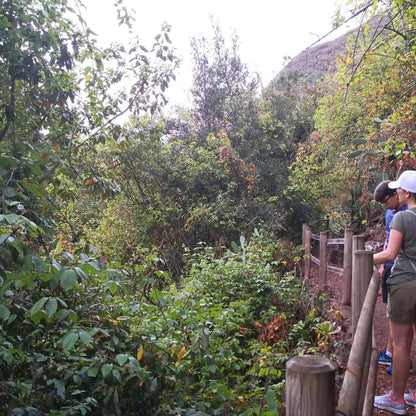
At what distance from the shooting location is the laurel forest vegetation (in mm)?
2328

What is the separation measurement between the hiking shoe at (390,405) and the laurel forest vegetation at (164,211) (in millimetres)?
685

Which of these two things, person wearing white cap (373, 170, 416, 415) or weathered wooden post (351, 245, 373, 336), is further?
person wearing white cap (373, 170, 416, 415)

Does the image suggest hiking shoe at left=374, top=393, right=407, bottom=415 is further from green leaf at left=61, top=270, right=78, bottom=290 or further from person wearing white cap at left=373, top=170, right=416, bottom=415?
green leaf at left=61, top=270, right=78, bottom=290

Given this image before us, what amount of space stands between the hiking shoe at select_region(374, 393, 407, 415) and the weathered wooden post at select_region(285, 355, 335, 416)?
227cm

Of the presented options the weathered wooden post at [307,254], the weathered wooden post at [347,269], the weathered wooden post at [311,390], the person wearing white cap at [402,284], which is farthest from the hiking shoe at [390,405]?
the weathered wooden post at [307,254]

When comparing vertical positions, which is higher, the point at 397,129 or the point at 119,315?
the point at 397,129

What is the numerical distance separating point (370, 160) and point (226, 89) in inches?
293

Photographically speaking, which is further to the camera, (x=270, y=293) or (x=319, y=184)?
(x=319, y=184)

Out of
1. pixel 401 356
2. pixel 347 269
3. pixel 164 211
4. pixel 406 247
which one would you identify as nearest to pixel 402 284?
pixel 406 247

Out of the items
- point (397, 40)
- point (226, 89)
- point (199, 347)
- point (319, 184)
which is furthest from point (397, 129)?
point (226, 89)

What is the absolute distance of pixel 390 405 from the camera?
2754mm

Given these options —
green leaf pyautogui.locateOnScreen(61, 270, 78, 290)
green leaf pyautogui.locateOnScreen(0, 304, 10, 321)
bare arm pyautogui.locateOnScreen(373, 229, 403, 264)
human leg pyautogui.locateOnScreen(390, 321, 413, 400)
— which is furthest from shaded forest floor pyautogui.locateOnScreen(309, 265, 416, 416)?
green leaf pyautogui.locateOnScreen(0, 304, 10, 321)

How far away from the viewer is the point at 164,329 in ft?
10.4

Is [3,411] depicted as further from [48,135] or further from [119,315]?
[48,135]
